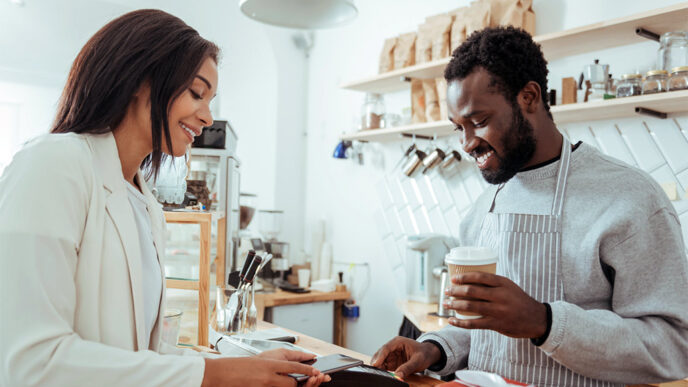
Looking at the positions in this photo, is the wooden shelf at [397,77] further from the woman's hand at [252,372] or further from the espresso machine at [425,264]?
the woman's hand at [252,372]

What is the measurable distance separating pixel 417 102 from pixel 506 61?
209 cm

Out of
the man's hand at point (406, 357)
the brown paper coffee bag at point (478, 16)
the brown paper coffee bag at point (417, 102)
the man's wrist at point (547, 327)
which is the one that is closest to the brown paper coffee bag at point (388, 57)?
the brown paper coffee bag at point (417, 102)

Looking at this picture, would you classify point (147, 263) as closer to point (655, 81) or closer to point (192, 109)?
point (192, 109)

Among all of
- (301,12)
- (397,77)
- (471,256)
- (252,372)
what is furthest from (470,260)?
(397,77)

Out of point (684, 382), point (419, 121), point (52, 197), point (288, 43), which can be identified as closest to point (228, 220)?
point (419, 121)

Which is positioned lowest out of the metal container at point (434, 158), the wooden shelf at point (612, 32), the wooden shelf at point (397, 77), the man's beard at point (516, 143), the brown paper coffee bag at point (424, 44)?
the man's beard at point (516, 143)

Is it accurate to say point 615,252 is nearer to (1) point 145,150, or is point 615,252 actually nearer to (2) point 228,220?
(1) point 145,150

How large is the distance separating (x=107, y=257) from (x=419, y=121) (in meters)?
2.67

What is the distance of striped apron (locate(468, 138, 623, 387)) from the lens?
1216mm

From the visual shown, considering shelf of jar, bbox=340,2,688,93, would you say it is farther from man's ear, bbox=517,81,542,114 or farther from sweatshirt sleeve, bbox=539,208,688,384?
sweatshirt sleeve, bbox=539,208,688,384

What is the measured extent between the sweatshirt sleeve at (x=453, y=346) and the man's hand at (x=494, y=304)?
37 centimetres

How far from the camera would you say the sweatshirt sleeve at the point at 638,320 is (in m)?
1.07

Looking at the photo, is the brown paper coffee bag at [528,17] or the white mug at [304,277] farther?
the white mug at [304,277]

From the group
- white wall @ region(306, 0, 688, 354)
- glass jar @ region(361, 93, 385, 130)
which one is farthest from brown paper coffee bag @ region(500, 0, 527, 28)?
glass jar @ region(361, 93, 385, 130)
